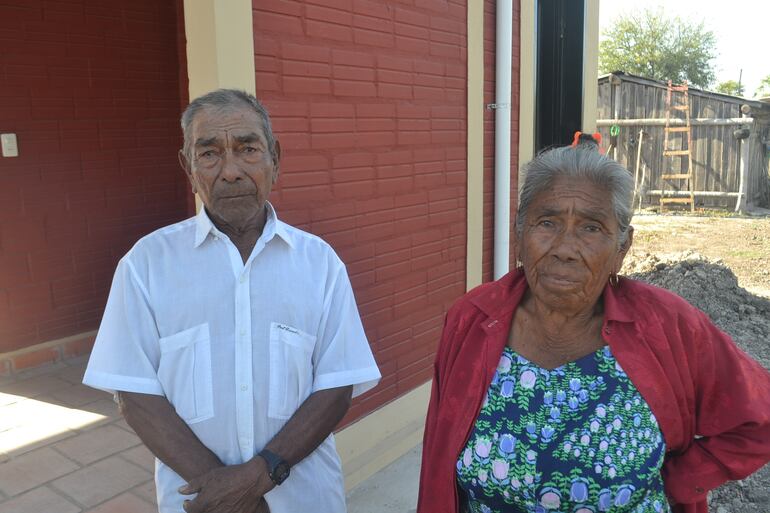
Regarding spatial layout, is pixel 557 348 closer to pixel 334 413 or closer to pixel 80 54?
pixel 334 413

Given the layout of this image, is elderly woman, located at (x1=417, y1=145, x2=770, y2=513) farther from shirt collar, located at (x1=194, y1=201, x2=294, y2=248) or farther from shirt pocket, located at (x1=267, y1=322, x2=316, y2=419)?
shirt collar, located at (x1=194, y1=201, x2=294, y2=248)

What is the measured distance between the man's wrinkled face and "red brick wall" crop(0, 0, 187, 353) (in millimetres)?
3571

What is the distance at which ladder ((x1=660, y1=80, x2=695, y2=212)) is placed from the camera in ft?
44.4

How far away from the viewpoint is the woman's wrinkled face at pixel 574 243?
172 centimetres

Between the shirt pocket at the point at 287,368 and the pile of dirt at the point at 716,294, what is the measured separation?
474 cm

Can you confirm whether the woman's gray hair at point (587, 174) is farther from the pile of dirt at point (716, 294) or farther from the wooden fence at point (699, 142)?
the wooden fence at point (699, 142)

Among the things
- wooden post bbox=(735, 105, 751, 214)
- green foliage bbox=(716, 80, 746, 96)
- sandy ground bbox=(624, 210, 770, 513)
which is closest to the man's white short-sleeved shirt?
sandy ground bbox=(624, 210, 770, 513)

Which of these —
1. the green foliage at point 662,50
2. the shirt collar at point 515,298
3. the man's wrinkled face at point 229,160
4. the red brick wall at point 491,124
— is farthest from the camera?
the green foliage at point 662,50

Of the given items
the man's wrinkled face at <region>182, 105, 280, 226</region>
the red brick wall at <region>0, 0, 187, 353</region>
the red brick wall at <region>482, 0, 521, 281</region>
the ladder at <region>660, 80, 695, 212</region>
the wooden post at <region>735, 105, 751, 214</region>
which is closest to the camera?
the man's wrinkled face at <region>182, 105, 280, 226</region>

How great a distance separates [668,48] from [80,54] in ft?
103

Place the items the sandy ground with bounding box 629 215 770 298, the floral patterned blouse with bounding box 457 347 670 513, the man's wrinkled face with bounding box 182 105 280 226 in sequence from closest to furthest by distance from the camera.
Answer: the floral patterned blouse with bounding box 457 347 670 513, the man's wrinkled face with bounding box 182 105 280 226, the sandy ground with bounding box 629 215 770 298

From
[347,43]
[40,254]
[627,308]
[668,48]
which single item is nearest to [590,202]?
[627,308]

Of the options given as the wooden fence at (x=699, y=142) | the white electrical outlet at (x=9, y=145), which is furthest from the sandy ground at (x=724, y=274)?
the white electrical outlet at (x=9, y=145)

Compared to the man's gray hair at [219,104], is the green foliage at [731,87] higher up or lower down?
higher up
